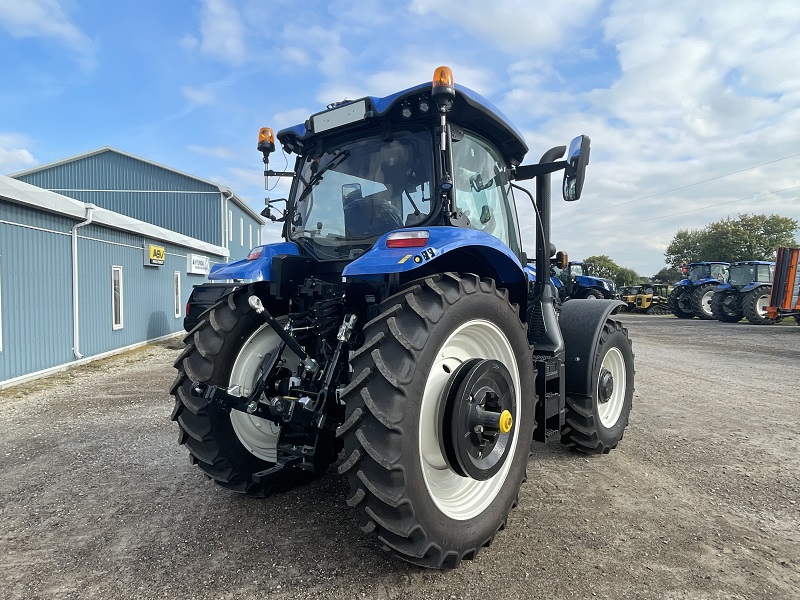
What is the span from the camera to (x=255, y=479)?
2.85 metres

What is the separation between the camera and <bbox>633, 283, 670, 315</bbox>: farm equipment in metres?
27.0

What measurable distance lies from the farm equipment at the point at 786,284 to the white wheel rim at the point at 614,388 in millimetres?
15415

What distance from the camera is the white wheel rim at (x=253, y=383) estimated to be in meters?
3.10

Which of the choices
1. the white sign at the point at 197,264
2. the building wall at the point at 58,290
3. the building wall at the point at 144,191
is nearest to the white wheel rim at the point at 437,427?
the building wall at the point at 58,290

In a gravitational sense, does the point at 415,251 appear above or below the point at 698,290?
above

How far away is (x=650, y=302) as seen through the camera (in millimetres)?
27094

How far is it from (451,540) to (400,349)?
36.1 inches

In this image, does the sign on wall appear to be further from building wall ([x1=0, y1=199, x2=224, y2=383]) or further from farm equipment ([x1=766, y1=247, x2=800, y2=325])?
farm equipment ([x1=766, y1=247, x2=800, y2=325])

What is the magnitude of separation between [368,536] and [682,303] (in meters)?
24.3

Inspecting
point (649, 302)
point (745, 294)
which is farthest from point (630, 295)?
point (745, 294)

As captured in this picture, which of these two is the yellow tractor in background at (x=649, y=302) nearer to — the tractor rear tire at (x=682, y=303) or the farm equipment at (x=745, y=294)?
the tractor rear tire at (x=682, y=303)

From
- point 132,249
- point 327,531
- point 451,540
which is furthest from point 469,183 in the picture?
point 132,249

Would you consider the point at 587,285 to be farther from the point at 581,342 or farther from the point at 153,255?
the point at 581,342

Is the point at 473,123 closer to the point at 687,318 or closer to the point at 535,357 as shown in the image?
the point at 535,357
